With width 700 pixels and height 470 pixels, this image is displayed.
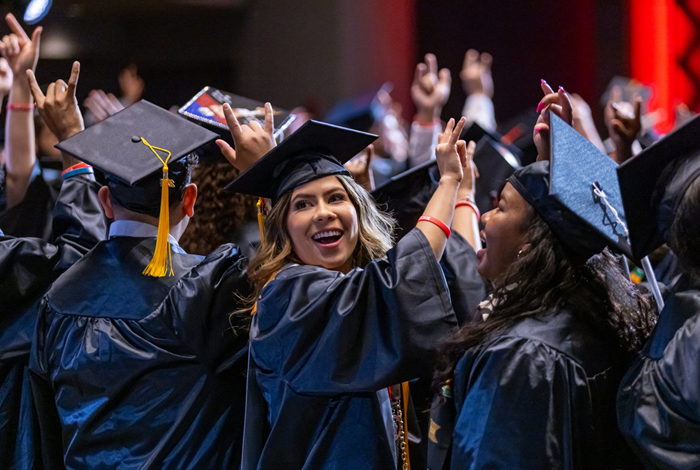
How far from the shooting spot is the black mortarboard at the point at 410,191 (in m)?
2.73

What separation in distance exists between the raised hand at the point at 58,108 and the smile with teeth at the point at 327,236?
103 cm

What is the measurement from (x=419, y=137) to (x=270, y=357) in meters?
2.73

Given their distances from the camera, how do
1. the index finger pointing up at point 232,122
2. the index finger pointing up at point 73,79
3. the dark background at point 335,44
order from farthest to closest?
the dark background at point 335,44 → the index finger pointing up at point 73,79 → the index finger pointing up at point 232,122

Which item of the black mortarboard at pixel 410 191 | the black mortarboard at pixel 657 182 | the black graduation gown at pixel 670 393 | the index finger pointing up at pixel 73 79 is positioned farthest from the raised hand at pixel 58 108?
the black graduation gown at pixel 670 393

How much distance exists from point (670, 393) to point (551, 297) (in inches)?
13.9

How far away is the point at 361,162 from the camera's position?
9.41 ft

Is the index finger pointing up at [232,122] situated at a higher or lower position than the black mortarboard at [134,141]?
higher

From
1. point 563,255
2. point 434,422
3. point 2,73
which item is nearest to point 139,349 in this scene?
point 434,422

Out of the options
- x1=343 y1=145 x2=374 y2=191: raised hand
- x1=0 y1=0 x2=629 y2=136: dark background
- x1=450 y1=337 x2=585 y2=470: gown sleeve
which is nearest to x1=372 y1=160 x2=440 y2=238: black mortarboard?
x1=343 y1=145 x2=374 y2=191: raised hand

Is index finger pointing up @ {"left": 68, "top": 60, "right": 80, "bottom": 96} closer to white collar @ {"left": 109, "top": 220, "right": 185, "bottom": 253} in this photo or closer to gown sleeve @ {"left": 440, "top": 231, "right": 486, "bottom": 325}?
white collar @ {"left": 109, "top": 220, "right": 185, "bottom": 253}

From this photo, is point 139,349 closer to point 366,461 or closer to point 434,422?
point 366,461

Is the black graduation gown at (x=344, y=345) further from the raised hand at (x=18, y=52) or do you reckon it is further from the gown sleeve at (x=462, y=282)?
the raised hand at (x=18, y=52)

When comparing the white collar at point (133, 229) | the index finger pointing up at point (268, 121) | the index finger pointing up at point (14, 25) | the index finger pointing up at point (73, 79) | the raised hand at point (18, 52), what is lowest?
the white collar at point (133, 229)

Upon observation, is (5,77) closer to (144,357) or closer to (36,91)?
(36,91)
